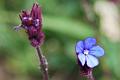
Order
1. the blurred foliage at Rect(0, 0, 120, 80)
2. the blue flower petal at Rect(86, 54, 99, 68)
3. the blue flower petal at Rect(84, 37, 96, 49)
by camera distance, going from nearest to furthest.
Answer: the blue flower petal at Rect(86, 54, 99, 68), the blue flower petal at Rect(84, 37, 96, 49), the blurred foliage at Rect(0, 0, 120, 80)

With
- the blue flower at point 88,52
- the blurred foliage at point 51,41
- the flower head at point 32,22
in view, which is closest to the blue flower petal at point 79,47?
the blue flower at point 88,52

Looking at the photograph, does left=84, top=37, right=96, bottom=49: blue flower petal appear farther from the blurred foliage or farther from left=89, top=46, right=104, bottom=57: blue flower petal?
the blurred foliage

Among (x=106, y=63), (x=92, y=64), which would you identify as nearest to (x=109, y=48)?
(x=106, y=63)

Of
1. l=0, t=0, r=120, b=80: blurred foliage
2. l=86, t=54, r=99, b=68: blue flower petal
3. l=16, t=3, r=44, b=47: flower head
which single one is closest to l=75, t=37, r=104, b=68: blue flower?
l=86, t=54, r=99, b=68: blue flower petal

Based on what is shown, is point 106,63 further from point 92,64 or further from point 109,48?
point 92,64

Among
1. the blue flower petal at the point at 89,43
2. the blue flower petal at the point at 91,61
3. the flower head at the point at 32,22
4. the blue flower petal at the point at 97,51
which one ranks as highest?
the flower head at the point at 32,22

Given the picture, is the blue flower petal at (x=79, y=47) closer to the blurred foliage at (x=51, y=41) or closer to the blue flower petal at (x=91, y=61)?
the blue flower petal at (x=91, y=61)

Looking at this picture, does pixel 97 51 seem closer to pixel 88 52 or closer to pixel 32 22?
pixel 88 52

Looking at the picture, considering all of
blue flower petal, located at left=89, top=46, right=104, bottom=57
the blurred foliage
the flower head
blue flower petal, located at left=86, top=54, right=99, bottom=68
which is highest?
the flower head
